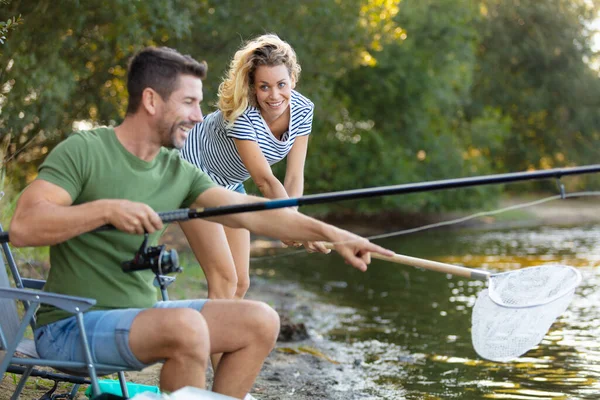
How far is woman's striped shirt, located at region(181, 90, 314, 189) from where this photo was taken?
4598mm

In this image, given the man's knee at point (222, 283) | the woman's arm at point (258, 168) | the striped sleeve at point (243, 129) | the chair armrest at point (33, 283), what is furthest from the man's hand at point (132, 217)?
the striped sleeve at point (243, 129)

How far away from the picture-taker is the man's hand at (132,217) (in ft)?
9.75

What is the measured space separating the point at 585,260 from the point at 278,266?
4.90 meters

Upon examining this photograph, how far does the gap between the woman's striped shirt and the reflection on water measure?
1.77m

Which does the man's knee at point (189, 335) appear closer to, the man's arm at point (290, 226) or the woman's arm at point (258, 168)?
the man's arm at point (290, 226)

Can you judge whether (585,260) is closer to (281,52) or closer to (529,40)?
(281,52)

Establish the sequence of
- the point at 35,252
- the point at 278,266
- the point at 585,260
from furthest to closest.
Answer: the point at 278,266, the point at 585,260, the point at 35,252

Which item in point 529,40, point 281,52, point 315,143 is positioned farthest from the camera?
point 529,40

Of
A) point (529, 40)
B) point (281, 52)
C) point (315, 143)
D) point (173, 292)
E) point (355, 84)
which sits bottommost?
point (173, 292)

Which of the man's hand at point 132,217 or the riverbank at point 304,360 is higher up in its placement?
the man's hand at point 132,217

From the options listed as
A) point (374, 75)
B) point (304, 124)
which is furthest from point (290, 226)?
point (374, 75)

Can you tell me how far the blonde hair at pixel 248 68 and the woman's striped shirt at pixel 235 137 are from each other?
0.18ft

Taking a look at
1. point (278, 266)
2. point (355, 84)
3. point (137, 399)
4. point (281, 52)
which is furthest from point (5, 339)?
point (355, 84)

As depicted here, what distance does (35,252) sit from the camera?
28.1ft
